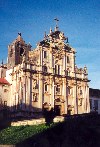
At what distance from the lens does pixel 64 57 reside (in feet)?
185

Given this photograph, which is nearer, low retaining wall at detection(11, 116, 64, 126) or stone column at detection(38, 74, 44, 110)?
low retaining wall at detection(11, 116, 64, 126)

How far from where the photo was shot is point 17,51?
5694 centimetres

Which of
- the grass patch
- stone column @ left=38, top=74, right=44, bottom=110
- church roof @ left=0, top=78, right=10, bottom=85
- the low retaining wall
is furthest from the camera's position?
church roof @ left=0, top=78, right=10, bottom=85

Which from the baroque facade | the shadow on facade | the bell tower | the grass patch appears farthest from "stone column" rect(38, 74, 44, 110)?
the grass patch

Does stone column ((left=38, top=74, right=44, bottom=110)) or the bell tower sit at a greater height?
the bell tower

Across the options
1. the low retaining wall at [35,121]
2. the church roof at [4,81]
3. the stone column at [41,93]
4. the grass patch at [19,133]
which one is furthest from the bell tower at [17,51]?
the grass patch at [19,133]

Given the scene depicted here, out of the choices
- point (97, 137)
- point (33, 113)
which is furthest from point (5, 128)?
point (97, 137)

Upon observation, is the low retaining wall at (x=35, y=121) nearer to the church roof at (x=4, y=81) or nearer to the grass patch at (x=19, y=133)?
the grass patch at (x=19, y=133)

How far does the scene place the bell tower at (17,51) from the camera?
185 ft

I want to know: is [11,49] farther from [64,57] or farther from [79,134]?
[79,134]

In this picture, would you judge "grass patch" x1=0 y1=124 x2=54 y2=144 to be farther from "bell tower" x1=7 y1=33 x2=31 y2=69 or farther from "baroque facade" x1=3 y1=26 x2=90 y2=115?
"bell tower" x1=7 y1=33 x2=31 y2=69

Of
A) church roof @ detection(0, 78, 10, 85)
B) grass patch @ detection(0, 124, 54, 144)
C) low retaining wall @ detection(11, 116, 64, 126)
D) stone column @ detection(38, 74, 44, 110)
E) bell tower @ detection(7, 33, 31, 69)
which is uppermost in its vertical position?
bell tower @ detection(7, 33, 31, 69)

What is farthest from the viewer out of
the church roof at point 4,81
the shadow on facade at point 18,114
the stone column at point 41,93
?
the church roof at point 4,81

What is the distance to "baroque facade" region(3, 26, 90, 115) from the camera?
1994 inches
